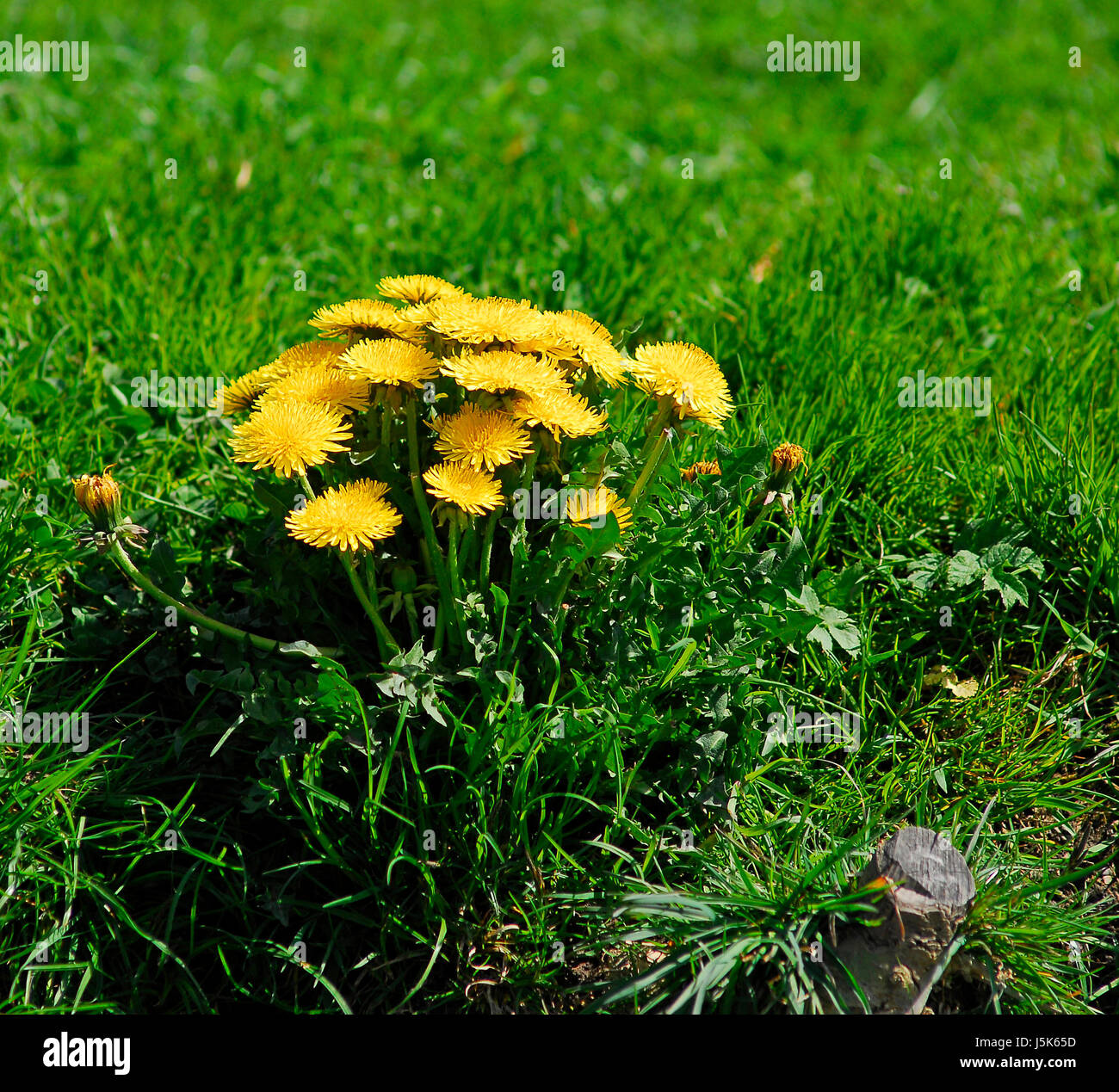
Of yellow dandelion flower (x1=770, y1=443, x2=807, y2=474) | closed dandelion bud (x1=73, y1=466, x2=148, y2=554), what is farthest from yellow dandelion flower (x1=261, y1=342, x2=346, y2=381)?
yellow dandelion flower (x1=770, y1=443, x2=807, y2=474)

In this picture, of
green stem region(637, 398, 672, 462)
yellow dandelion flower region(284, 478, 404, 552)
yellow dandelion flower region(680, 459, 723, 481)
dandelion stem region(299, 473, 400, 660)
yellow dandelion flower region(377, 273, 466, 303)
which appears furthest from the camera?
yellow dandelion flower region(680, 459, 723, 481)

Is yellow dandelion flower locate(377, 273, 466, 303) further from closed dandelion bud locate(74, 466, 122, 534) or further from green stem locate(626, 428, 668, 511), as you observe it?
closed dandelion bud locate(74, 466, 122, 534)

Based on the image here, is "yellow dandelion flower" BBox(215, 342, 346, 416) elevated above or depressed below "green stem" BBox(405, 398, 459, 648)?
above

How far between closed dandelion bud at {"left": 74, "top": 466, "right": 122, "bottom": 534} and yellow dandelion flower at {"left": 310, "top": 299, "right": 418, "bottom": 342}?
19.3 inches

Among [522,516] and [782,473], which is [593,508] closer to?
[522,516]

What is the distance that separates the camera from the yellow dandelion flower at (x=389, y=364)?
6.06 ft

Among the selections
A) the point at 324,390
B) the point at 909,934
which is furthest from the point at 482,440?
the point at 909,934

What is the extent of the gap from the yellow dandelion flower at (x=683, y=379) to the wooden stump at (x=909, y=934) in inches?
33.7

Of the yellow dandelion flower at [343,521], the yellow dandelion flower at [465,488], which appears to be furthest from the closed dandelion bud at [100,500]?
the yellow dandelion flower at [465,488]

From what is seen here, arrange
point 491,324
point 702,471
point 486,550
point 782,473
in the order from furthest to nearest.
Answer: point 702,471 < point 782,473 < point 486,550 < point 491,324

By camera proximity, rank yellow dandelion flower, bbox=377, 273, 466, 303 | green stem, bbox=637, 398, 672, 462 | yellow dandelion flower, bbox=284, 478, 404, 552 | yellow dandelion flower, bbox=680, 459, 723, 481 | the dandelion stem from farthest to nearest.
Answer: yellow dandelion flower, bbox=680, 459, 723, 481 < yellow dandelion flower, bbox=377, 273, 466, 303 < green stem, bbox=637, 398, 672, 462 < the dandelion stem < yellow dandelion flower, bbox=284, 478, 404, 552

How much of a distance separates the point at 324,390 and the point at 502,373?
0.34 m

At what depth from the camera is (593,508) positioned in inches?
77.9

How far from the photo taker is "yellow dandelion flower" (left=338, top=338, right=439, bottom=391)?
1.85 meters
